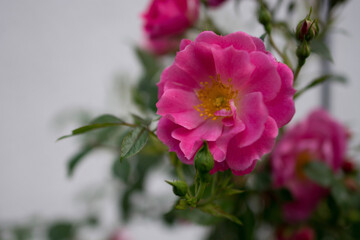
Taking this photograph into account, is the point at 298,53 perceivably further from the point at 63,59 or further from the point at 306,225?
the point at 63,59

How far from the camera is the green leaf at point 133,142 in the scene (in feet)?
0.57

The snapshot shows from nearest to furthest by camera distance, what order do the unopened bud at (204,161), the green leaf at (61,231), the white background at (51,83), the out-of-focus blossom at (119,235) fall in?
1. the unopened bud at (204,161)
2. the green leaf at (61,231)
3. the out-of-focus blossom at (119,235)
4. the white background at (51,83)

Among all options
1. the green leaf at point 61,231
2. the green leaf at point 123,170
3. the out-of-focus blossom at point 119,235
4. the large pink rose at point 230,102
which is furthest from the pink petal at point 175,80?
the out-of-focus blossom at point 119,235

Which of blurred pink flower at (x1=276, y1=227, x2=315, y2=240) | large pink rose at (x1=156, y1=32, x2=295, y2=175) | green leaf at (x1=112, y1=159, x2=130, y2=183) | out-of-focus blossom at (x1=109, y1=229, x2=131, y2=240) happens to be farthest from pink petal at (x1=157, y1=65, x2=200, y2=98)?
out-of-focus blossom at (x1=109, y1=229, x2=131, y2=240)

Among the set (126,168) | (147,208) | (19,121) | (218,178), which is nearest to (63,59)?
(19,121)

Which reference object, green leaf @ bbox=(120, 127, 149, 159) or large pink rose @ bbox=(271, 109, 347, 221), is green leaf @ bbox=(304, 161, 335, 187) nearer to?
large pink rose @ bbox=(271, 109, 347, 221)

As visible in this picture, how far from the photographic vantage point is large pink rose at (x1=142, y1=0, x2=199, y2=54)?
30 centimetres

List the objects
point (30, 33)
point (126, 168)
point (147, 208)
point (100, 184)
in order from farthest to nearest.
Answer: point (30, 33) < point (100, 184) < point (147, 208) < point (126, 168)

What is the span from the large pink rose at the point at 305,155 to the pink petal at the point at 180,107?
14cm

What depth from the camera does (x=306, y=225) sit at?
36 centimetres

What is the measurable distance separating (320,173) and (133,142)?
203 mm

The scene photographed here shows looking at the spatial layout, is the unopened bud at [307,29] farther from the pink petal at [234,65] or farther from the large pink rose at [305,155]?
the large pink rose at [305,155]

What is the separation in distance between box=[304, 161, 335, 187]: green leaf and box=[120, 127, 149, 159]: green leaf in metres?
0.18

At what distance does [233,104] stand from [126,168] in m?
0.15
